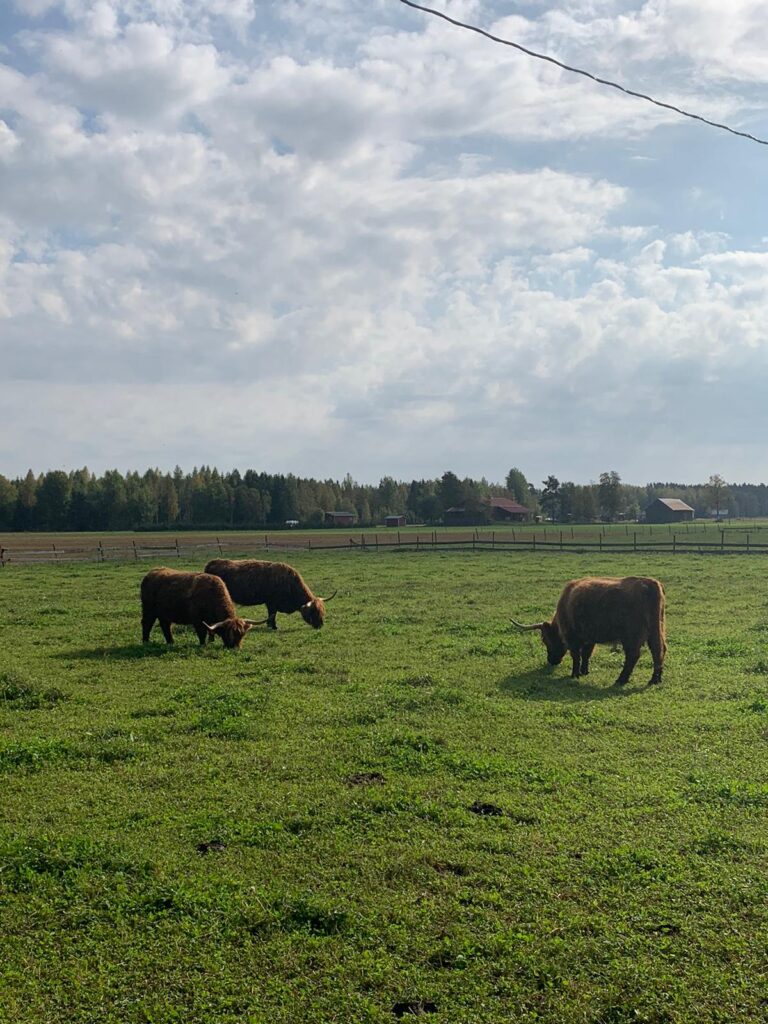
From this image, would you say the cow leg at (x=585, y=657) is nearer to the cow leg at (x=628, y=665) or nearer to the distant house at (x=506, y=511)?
the cow leg at (x=628, y=665)

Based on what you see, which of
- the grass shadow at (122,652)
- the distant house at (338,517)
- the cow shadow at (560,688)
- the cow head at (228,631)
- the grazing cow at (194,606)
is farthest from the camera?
the distant house at (338,517)

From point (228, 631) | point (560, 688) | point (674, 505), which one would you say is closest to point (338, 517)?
point (674, 505)

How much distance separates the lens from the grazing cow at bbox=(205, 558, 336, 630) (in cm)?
2053

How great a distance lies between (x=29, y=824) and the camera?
7586 mm

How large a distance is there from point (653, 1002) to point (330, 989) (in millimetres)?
1921

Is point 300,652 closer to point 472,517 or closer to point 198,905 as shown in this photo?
point 198,905

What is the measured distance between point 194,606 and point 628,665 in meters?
8.85

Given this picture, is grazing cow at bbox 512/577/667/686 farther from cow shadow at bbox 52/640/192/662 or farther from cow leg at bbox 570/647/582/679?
cow shadow at bbox 52/640/192/662

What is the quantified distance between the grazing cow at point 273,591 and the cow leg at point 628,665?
348 inches

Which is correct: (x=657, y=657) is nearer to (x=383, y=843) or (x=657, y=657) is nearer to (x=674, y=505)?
(x=383, y=843)

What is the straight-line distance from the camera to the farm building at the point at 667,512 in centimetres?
14800

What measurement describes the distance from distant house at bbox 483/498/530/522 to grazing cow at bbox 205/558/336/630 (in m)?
122

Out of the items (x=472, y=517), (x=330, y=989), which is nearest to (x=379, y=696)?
(x=330, y=989)

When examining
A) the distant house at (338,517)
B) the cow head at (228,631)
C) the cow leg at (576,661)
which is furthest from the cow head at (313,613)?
the distant house at (338,517)
